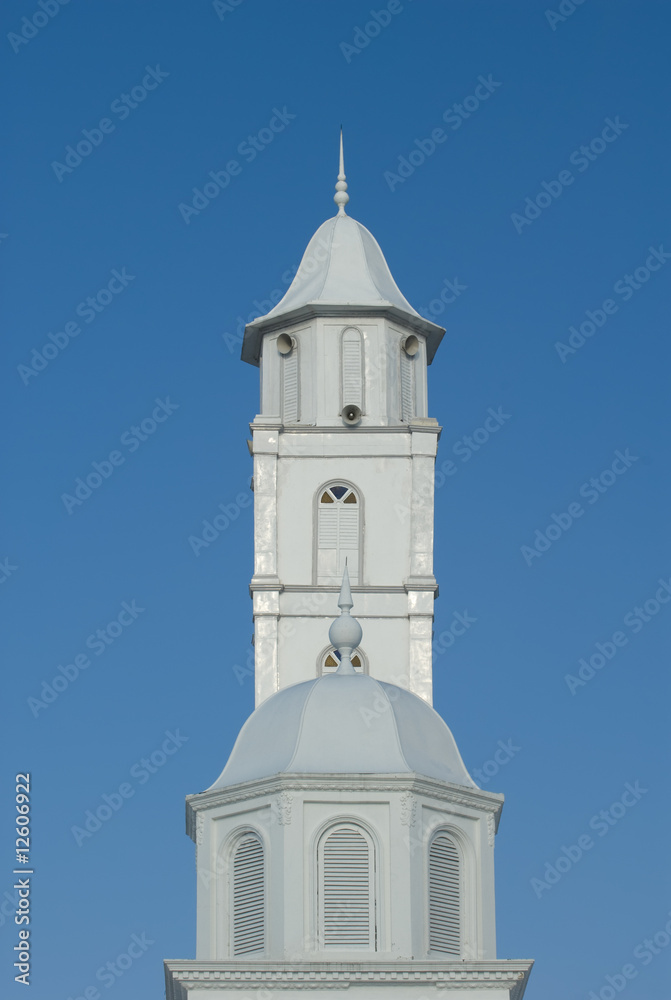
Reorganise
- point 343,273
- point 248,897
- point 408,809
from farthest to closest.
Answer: point 343,273 → point 248,897 → point 408,809

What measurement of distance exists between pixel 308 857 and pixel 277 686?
52.6 feet

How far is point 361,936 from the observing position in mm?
43656

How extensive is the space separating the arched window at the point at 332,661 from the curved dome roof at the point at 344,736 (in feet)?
41.3

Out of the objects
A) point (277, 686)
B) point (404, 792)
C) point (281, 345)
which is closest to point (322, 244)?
point (281, 345)

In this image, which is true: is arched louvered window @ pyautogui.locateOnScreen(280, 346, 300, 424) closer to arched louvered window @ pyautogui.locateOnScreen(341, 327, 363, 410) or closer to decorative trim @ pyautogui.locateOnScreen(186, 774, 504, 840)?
arched louvered window @ pyautogui.locateOnScreen(341, 327, 363, 410)

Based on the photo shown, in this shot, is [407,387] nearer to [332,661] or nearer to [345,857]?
[332,661]

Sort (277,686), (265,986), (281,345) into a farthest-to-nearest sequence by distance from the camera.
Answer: (281,345), (277,686), (265,986)

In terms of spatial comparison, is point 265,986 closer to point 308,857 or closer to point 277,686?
point 308,857

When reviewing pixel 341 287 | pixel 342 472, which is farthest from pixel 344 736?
pixel 341 287

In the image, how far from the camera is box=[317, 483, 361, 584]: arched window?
61.6 m

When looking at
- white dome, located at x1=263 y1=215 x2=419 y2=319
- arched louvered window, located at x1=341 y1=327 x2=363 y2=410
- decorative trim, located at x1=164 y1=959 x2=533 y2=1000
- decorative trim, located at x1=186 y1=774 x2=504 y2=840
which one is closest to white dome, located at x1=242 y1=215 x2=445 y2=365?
white dome, located at x1=263 y1=215 x2=419 y2=319

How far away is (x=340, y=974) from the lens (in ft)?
140

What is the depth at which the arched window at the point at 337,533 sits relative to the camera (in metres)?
61.6

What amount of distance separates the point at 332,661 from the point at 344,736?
15164 millimetres
